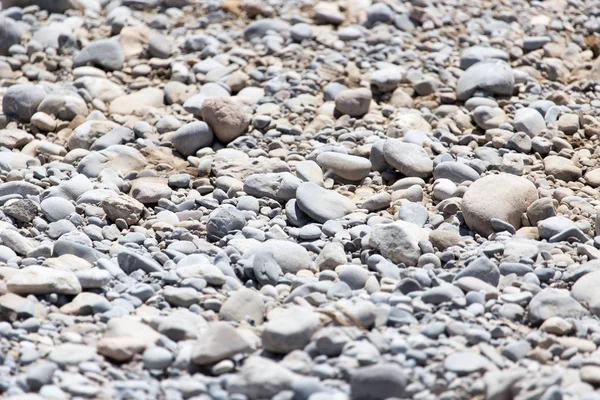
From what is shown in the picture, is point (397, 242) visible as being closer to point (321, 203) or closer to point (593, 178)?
point (321, 203)

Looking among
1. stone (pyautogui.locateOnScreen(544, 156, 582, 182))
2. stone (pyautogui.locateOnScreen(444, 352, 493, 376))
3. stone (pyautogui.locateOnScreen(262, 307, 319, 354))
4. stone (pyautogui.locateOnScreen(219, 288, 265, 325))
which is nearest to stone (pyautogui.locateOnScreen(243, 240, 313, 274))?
stone (pyautogui.locateOnScreen(219, 288, 265, 325))

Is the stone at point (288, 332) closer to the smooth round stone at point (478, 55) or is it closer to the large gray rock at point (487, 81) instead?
the large gray rock at point (487, 81)

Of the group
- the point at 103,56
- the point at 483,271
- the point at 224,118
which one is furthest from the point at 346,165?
the point at 103,56

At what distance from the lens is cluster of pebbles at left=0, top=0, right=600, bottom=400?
2.68 meters

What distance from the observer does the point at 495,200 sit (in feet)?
12.5

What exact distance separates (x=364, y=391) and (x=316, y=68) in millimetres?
3450

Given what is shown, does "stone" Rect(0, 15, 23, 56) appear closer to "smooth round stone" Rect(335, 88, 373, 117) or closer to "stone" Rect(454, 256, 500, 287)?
"smooth round stone" Rect(335, 88, 373, 117)

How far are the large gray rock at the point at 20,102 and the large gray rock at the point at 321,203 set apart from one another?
2.06 metres

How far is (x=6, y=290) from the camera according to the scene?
3.08 metres

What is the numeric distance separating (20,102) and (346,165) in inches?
84.8

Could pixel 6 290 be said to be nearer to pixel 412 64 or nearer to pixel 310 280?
pixel 310 280

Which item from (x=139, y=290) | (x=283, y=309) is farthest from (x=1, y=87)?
(x=283, y=309)

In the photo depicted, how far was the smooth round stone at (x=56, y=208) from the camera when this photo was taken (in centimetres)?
390

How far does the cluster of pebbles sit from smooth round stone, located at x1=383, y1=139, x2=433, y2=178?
0.01 m
